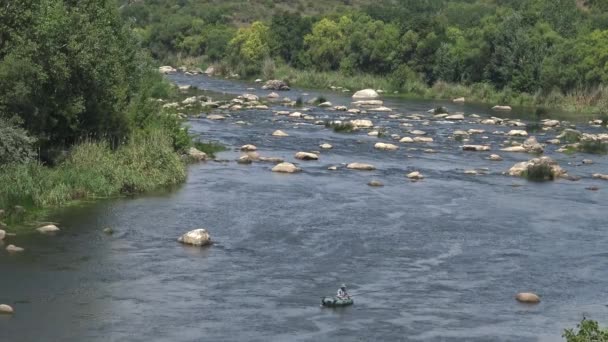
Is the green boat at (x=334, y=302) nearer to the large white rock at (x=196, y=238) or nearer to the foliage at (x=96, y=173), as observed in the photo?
the large white rock at (x=196, y=238)

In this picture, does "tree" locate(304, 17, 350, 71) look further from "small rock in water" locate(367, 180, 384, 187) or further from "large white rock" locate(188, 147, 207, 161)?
"small rock in water" locate(367, 180, 384, 187)

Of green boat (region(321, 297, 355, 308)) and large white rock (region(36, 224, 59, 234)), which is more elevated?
green boat (region(321, 297, 355, 308))

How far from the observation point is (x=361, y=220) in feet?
138

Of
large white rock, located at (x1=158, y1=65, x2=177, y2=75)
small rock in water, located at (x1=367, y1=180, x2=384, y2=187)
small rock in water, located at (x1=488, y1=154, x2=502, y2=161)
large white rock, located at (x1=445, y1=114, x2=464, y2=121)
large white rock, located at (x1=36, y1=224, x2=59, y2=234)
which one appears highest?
large white rock, located at (x1=36, y1=224, x2=59, y2=234)

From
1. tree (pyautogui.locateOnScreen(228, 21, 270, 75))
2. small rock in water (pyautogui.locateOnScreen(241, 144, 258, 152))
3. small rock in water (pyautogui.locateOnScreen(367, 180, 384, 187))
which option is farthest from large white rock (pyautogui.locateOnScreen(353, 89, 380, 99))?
small rock in water (pyautogui.locateOnScreen(367, 180, 384, 187))

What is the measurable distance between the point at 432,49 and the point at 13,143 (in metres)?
76.2

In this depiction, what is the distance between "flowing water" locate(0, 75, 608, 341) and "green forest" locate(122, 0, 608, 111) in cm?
4486

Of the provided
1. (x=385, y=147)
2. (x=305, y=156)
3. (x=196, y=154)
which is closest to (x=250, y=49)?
(x=385, y=147)

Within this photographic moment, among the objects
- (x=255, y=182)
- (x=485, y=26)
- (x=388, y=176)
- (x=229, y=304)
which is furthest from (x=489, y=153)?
(x=485, y=26)

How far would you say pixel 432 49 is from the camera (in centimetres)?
11150

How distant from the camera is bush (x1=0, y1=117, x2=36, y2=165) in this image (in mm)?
40625

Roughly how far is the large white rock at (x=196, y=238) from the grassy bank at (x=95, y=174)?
263 inches

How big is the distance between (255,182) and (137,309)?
20.4 meters

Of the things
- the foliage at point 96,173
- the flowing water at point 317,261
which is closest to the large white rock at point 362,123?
the flowing water at point 317,261
